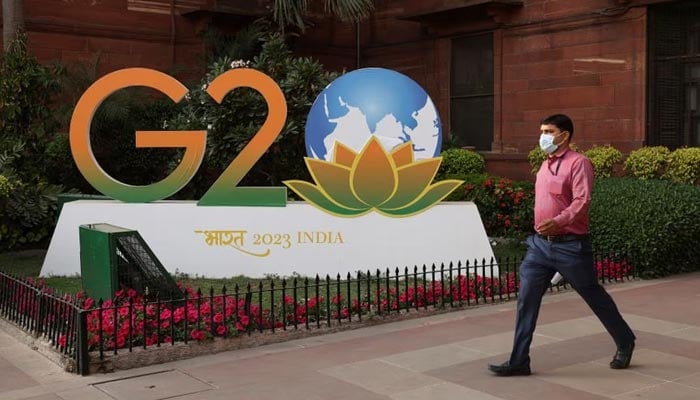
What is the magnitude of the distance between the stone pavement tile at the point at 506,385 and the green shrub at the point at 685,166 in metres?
8.86

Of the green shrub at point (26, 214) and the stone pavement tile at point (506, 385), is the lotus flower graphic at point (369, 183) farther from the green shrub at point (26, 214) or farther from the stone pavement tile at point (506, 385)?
the green shrub at point (26, 214)

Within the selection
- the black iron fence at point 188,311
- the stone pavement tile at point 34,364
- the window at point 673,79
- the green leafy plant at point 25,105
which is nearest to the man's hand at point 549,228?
the black iron fence at point 188,311

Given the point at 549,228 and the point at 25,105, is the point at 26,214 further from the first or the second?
the point at 549,228

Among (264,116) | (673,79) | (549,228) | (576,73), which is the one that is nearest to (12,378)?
(549,228)

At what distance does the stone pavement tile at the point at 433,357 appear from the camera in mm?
6102

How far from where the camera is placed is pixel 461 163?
15977mm

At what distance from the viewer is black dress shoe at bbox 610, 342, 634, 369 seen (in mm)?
5797

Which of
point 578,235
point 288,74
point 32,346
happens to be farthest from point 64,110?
point 578,235

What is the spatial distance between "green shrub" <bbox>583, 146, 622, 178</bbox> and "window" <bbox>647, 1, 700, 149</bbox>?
39.8 inches

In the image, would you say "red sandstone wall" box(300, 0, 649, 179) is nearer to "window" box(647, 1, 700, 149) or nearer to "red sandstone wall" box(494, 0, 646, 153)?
"red sandstone wall" box(494, 0, 646, 153)

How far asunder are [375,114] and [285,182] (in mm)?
1540

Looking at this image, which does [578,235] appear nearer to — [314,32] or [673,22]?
[673,22]

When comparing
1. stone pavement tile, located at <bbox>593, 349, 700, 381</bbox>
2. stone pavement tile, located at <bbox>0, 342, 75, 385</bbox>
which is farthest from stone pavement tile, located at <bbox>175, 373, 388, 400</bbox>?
stone pavement tile, located at <bbox>593, 349, 700, 381</bbox>

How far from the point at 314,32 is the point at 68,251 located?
12.4 metres
